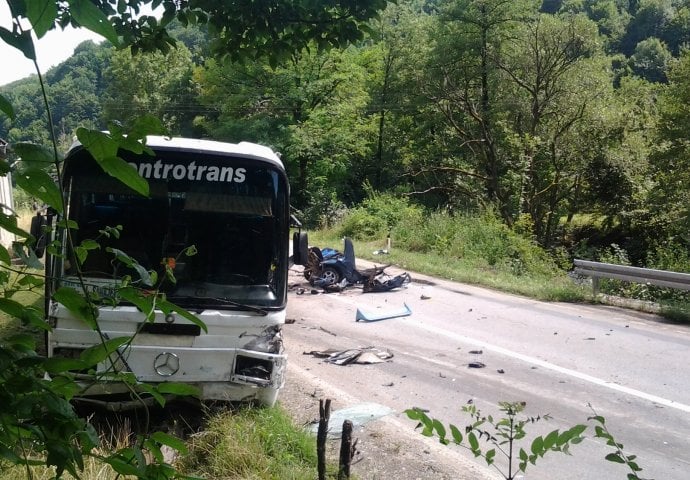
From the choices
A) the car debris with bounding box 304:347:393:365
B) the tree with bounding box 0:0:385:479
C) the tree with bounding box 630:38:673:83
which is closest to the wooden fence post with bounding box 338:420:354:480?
the tree with bounding box 0:0:385:479

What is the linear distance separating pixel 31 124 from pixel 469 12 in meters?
31.7

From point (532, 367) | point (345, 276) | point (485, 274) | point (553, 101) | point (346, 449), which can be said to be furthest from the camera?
point (553, 101)

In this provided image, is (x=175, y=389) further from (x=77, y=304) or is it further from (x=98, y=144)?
(x=98, y=144)

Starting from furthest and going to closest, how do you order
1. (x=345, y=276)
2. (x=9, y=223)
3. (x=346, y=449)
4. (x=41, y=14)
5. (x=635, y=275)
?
(x=345, y=276) < (x=635, y=275) < (x=346, y=449) < (x=9, y=223) < (x=41, y=14)

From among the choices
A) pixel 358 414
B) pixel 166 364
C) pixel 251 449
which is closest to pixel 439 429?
pixel 251 449

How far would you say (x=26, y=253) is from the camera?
5.19 feet

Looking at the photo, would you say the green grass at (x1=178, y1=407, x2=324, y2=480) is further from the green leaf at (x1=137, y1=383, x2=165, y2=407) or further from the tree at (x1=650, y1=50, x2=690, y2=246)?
the tree at (x1=650, y1=50, x2=690, y2=246)

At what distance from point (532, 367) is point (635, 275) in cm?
574

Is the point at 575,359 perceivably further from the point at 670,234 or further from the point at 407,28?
the point at 407,28

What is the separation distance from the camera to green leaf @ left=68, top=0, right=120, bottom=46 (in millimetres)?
1121

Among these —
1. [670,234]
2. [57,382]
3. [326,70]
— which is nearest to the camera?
[57,382]

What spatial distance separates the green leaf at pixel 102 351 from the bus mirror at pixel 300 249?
4.45 m

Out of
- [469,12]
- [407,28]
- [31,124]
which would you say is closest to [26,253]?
[31,124]

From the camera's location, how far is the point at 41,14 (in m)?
1.09
